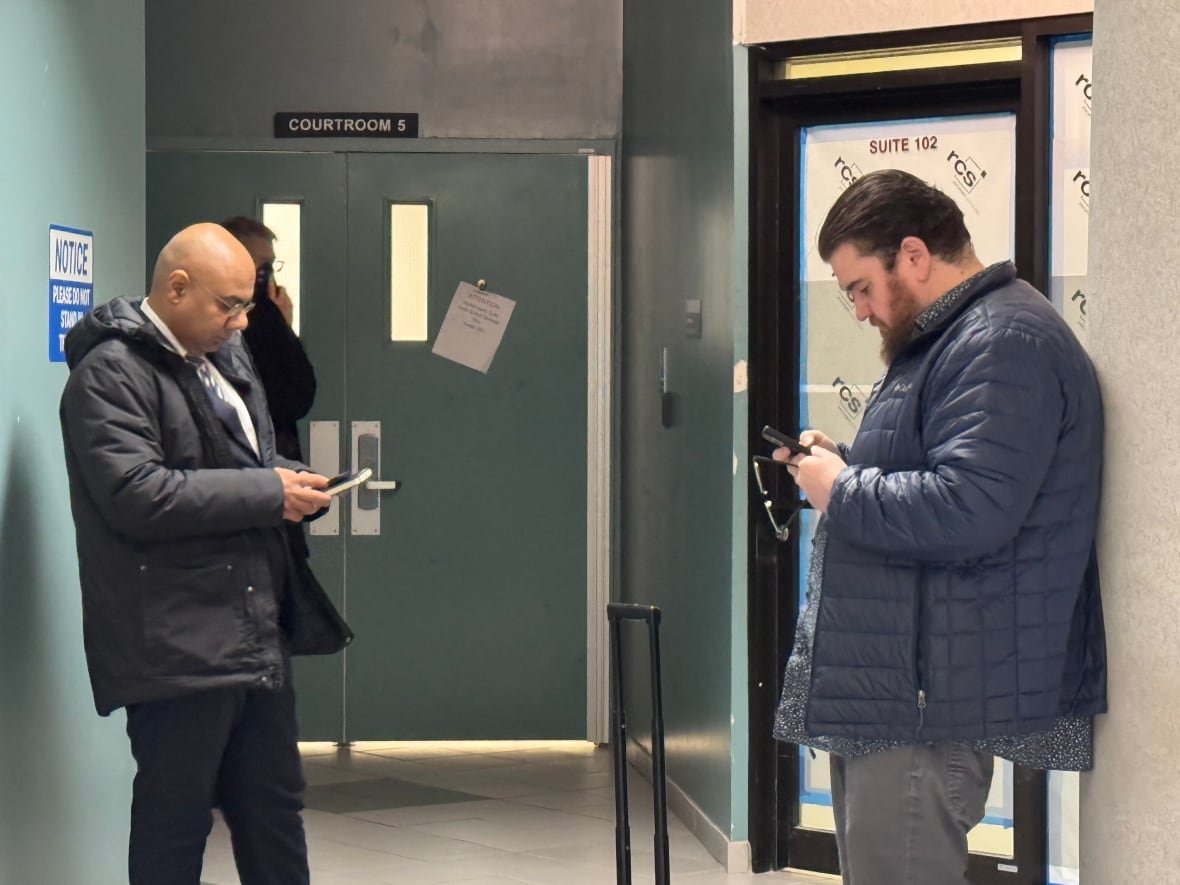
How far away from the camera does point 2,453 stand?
327 centimetres

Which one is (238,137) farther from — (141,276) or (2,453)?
(2,453)

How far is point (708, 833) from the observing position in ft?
16.4

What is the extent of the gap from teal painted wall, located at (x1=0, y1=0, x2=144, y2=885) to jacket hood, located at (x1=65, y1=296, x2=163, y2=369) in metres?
0.20

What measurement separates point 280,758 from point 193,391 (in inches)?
29.1

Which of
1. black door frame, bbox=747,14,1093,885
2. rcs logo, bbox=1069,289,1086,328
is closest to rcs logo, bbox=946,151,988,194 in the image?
black door frame, bbox=747,14,1093,885

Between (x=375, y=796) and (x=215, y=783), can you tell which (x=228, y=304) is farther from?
(x=375, y=796)

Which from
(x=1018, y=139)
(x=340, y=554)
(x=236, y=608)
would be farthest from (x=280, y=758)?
(x=340, y=554)

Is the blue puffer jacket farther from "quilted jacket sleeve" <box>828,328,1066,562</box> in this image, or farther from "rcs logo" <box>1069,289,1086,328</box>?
"rcs logo" <box>1069,289,1086,328</box>

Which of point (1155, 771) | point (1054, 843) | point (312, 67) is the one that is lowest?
point (1054, 843)

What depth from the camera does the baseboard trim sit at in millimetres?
4738

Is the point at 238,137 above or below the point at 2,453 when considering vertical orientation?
above

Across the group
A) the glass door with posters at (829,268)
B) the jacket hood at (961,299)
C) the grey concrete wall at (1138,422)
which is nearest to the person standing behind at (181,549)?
the jacket hood at (961,299)

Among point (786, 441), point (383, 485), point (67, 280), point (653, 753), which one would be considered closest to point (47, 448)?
point (67, 280)

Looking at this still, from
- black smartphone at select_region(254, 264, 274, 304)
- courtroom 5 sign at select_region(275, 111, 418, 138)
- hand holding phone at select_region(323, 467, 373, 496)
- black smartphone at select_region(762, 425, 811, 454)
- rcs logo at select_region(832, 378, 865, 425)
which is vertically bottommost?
hand holding phone at select_region(323, 467, 373, 496)
